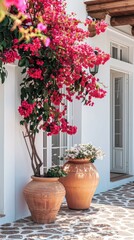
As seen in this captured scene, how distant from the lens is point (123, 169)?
33.8 ft

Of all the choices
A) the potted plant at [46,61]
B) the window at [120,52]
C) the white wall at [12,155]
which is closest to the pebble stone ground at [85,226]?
the white wall at [12,155]

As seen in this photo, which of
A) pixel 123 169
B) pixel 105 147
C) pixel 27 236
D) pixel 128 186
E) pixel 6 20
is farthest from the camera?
pixel 123 169

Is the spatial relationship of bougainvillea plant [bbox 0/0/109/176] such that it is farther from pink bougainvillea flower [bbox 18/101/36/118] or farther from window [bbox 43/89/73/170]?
window [bbox 43/89/73/170]

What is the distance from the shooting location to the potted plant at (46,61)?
5.00 metres

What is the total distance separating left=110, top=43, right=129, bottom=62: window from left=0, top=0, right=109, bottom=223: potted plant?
3904 mm

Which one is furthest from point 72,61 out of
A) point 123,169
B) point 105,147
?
point 123,169

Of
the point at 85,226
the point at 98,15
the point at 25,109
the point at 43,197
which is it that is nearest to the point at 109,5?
the point at 98,15

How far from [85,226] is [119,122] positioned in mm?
5279

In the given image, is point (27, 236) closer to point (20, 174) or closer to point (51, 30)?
point (20, 174)

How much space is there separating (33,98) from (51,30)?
1.23 m

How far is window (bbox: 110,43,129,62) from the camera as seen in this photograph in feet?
31.4

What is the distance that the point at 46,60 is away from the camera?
5.55 metres

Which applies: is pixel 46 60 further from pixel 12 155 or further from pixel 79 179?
pixel 79 179

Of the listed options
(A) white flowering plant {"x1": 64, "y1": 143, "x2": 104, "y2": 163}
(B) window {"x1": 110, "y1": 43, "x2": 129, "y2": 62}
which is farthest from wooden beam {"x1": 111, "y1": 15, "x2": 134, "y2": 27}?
(A) white flowering plant {"x1": 64, "y1": 143, "x2": 104, "y2": 163}
